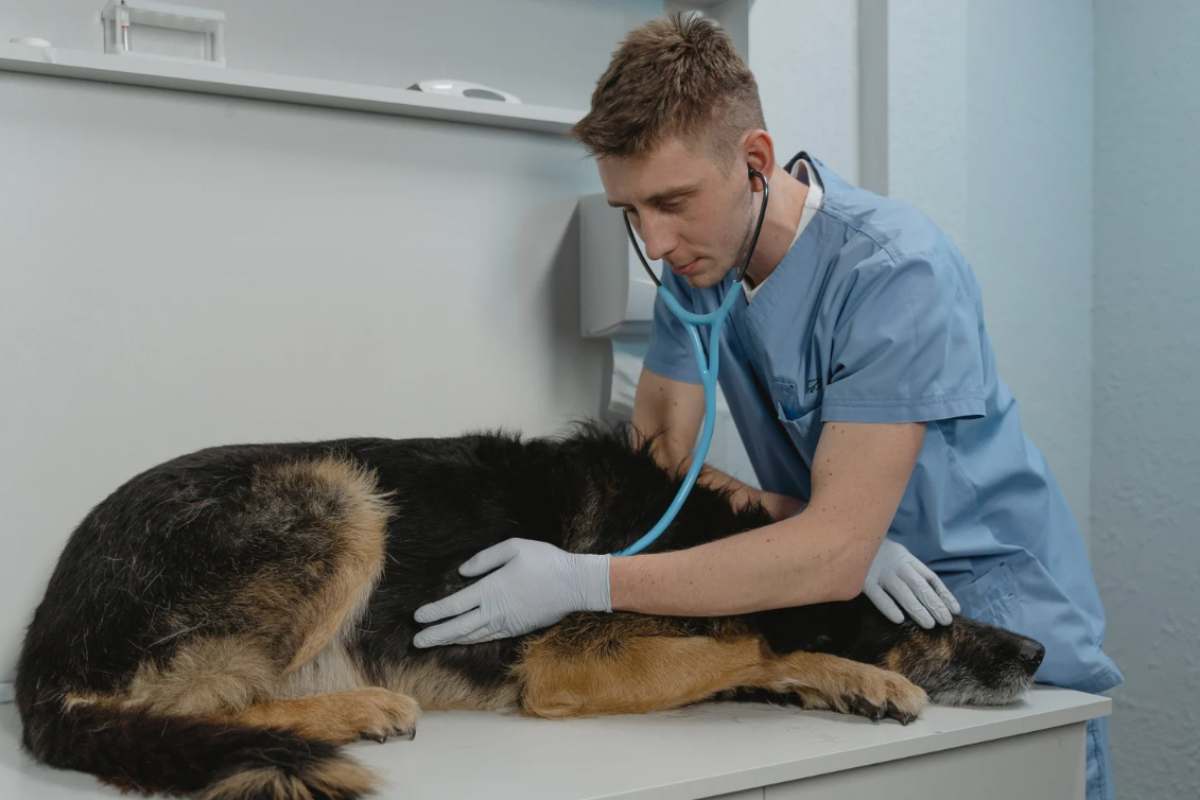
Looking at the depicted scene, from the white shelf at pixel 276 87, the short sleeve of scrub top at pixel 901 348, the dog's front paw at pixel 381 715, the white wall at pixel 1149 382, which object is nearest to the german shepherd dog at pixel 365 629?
the dog's front paw at pixel 381 715

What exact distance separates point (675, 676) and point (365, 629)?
40 centimetres

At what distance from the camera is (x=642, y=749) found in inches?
46.3

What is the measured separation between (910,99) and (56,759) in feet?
6.48

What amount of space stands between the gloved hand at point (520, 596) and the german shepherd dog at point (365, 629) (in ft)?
0.11

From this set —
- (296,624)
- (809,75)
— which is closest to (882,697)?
(296,624)

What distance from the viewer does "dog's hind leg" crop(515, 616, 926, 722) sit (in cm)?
132

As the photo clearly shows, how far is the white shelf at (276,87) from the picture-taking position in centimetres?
154

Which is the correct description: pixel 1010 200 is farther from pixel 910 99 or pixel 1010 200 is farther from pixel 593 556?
pixel 593 556

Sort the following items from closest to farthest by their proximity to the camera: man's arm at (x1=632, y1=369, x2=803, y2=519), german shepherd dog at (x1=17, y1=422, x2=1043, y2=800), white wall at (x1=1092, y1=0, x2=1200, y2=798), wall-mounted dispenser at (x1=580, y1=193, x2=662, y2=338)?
german shepherd dog at (x1=17, y1=422, x2=1043, y2=800)
man's arm at (x1=632, y1=369, x2=803, y2=519)
wall-mounted dispenser at (x1=580, y1=193, x2=662, y2=338)
white wall at (x1=1092, y1=0, x2=1200, y2=798)

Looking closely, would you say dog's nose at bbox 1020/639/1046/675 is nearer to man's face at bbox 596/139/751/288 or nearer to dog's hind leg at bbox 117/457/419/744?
man's face at bbox 596/139/751/288

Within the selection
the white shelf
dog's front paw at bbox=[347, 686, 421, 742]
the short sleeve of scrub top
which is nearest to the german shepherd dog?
dog's front paw at bbox=[347, 686, 421, 742]

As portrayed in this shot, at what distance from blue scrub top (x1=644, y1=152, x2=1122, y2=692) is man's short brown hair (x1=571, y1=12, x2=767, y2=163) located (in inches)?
9.8

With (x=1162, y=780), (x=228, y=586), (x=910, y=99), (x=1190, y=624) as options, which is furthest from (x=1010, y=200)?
(x=228, y=586)

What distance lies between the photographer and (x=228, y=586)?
1240mm
